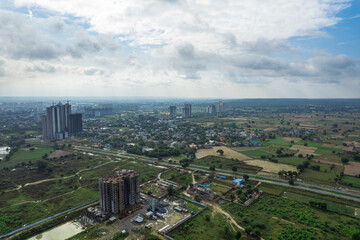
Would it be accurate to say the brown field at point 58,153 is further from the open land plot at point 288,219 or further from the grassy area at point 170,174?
the open land plot at point 288,219

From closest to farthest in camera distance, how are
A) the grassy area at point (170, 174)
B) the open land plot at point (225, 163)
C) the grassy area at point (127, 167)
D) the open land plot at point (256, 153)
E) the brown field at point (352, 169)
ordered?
the grassy area at point (170, 174), the grassy area at point (127, 167), the brown field at point (352, 169), the open land plot at point (225, 163), the open land plot at point (256, 153)

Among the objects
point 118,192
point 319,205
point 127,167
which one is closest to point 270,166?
point 319,205

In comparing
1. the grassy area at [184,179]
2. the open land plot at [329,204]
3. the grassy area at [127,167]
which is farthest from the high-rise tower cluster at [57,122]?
the open land plot at [329,204]

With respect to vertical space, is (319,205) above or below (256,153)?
below

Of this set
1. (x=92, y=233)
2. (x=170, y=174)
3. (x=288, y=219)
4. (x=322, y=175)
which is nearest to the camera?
(x=92, y=233)

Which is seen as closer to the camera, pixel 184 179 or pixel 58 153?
pixel 184 179

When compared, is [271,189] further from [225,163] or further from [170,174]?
[170,174]
